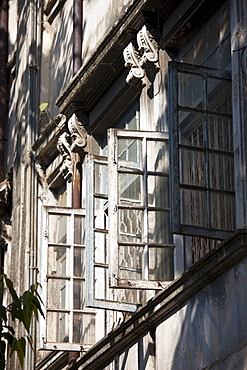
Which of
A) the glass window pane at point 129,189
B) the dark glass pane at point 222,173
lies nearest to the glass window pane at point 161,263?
the glass window pane at point 129,189

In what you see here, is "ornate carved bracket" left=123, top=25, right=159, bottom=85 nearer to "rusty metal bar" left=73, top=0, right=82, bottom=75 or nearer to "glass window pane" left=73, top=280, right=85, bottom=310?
"glass window pane" left=73, top=280, right=85, bottom=310

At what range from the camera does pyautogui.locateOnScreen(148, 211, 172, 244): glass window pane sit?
39.5ft

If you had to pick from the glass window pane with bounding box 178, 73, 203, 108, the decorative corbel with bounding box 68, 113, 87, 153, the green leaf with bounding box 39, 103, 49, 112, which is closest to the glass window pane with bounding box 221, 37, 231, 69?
the glass window pane with bounding box 178, 73, 203, 108

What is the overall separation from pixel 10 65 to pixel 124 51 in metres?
7.42

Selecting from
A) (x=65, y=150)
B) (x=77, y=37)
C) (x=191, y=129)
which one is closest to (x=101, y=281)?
(x=191, y=129)

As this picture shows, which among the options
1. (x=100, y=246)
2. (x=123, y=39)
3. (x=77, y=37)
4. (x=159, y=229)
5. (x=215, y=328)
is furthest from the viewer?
(x=77, y=37)

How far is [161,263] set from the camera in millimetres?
12008

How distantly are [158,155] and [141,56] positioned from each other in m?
1.63

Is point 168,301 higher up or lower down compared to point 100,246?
lower down

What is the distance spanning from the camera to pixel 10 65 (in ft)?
67.9

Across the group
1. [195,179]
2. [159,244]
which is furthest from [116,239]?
[195,179]

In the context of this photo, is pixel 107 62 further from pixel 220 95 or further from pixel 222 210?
pixel 222 210

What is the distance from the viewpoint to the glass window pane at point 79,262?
14086mm

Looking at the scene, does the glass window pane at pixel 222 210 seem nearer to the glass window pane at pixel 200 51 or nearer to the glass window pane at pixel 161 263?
the glass window pane at pixel 161 263
